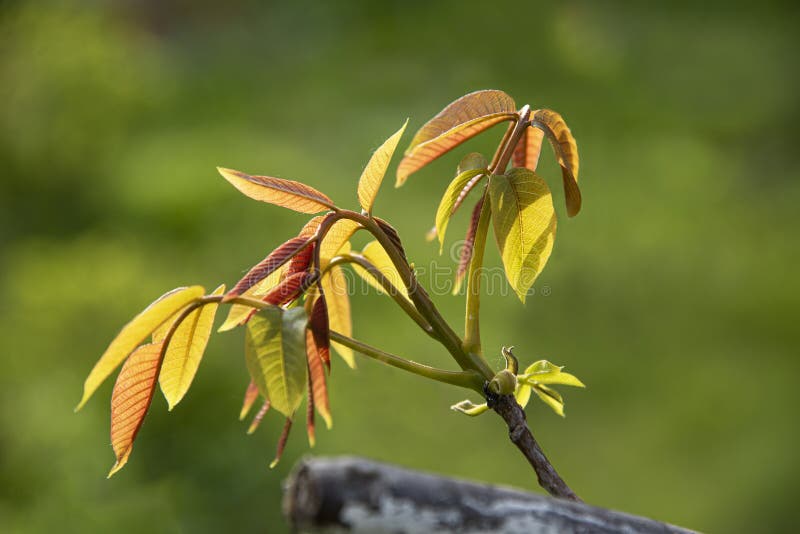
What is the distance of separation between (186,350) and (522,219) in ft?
0.75

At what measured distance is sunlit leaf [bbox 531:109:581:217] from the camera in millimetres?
494

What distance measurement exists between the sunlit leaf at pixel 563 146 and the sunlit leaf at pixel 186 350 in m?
0.24

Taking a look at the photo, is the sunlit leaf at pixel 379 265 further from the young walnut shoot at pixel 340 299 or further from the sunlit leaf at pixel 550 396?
the sunlit leaf at pixel 550 396

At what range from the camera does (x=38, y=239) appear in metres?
3.12

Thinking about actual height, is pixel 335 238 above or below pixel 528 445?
above

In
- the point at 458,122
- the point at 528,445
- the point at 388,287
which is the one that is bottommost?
the point at 528,445

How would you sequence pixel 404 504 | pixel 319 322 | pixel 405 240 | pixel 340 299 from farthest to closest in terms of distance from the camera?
pixel 405 240 < pixel 340 299 < pixel 319 322 < pixel 404 504

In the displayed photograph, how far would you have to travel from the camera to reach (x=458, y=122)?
0.47 m

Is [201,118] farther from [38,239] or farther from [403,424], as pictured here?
[403,424]

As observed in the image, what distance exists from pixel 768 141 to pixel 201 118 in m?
3.16

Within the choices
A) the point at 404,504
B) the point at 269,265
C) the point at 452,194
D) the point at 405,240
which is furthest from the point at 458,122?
the point at 405,240

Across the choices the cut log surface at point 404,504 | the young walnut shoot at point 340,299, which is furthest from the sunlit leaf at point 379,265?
the cut log surface at point 404,504

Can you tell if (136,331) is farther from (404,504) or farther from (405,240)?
(405,240)

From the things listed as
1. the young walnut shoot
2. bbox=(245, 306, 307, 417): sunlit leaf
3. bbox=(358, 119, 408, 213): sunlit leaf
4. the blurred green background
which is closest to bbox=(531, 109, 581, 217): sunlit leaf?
the young walnut shoot
